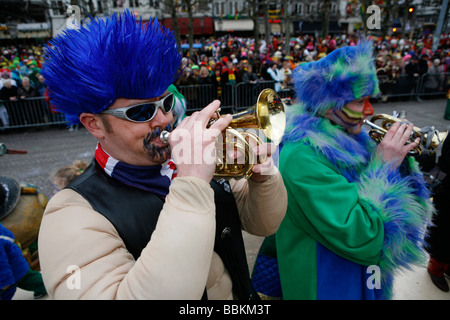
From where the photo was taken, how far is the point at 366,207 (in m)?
1.92

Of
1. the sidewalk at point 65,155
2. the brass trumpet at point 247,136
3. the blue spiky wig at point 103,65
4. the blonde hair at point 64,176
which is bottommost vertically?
the sidewalk at point 65,155

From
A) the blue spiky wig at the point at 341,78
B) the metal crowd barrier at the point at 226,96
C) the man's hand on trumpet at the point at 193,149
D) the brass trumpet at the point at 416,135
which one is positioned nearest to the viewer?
the man's hand on trumpet at the point at 193,149

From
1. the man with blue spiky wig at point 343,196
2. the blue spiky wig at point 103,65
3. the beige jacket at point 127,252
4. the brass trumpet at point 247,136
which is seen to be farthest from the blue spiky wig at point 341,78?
the beige jacket at point 127,252

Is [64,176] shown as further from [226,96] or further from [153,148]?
[226,96]

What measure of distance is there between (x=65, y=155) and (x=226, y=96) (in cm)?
541

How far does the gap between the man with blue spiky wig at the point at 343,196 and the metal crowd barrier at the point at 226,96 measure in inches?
208

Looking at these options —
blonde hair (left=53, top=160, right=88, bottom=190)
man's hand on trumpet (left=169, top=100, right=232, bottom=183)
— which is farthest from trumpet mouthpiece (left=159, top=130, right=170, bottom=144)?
blonde hair (left=53, top=160, right=88, bottom=190)

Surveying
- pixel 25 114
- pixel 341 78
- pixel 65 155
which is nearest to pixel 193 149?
pixel 341 78

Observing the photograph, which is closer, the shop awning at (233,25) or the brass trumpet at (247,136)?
the brass trumpet at (247,136)

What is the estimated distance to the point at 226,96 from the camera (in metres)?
10.2

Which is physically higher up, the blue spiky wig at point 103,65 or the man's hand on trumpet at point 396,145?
the blue spiky wig at point 103,65

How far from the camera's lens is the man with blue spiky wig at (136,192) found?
3.11 ft

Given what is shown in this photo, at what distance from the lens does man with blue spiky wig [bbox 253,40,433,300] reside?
1.90 meters

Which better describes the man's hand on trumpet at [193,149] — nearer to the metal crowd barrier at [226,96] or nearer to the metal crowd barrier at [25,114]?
the metal crowd barrier at [226,96]
